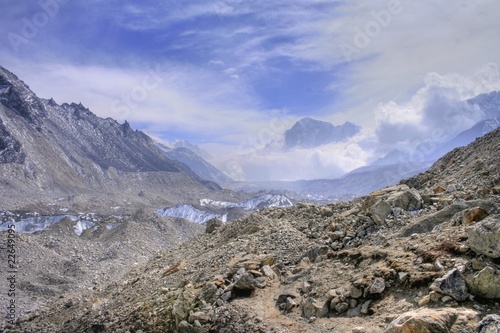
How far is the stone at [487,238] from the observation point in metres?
8.21

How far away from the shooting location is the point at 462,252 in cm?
915

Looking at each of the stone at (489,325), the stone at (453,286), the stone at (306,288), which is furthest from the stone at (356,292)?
the stone at (489,325)

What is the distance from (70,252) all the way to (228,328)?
5441 cm

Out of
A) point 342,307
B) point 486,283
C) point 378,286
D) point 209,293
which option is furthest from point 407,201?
point 209,293

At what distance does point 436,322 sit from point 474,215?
487cm

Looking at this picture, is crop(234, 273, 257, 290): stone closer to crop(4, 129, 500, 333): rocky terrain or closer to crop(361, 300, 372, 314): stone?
crop(4, 129, 500, 333): rocky terrain

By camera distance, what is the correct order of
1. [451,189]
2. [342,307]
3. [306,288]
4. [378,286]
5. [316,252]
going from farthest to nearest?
[451,189], [316,252], [306,288], [342,307], [378,286]

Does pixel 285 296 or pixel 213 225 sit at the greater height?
pixel 213 225

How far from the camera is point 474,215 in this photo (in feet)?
35.0

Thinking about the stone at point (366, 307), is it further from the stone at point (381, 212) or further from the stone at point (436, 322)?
the stone at point (381, 212)

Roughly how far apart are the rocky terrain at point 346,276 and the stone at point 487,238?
0.07ft

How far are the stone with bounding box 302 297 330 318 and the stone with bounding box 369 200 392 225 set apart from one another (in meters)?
4.75

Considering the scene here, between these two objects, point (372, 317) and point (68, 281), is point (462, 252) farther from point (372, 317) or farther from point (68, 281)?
point (68, 281)

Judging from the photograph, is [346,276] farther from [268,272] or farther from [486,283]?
[486,283]
